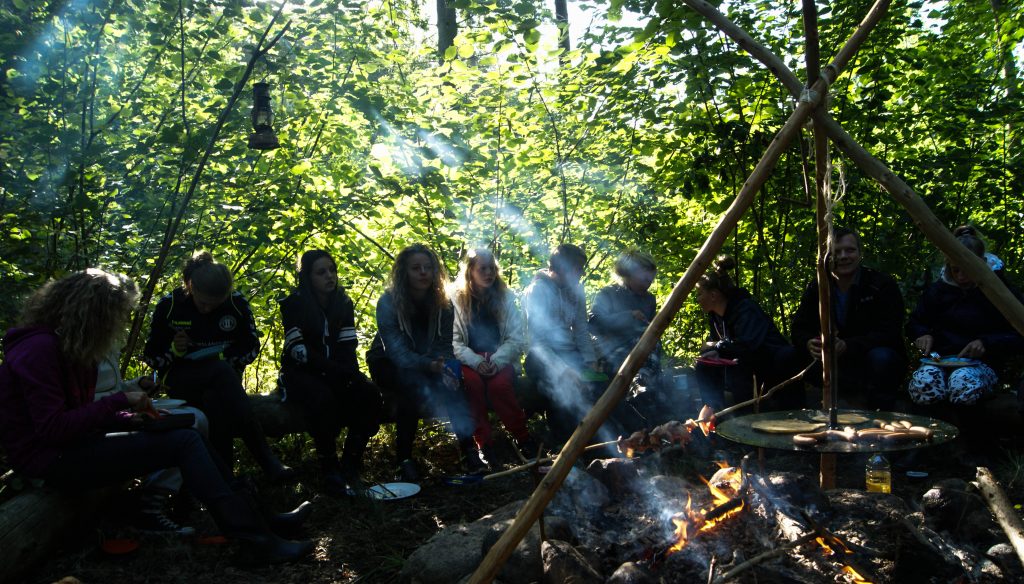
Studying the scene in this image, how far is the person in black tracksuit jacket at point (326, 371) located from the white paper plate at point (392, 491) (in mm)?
238

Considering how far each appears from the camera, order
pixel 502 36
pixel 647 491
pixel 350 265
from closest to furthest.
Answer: pixel 647 491, pixel 502 36, pixel 350 265

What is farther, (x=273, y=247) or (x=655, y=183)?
(x=655, y=183)

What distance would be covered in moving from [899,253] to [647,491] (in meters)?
3.98

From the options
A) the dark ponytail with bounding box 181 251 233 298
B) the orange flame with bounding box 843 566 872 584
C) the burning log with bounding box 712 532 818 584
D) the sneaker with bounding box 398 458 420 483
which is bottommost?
the sneaker with bounding box 398 458 420 483

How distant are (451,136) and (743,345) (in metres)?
2.97

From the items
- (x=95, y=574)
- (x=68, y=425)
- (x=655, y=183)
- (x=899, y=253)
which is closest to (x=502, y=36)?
(x=655, y=183)

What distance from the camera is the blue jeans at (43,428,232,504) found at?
3.66 m

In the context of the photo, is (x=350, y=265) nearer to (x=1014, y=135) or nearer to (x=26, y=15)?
(x=26, y=15)

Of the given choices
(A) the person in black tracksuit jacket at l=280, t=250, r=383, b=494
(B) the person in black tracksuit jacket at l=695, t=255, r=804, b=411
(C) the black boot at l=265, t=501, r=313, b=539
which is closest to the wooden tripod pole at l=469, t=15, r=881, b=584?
(C) the black boot at l=265, t=501, r=313, b=539

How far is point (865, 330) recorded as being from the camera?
555cm

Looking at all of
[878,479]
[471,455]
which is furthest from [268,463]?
[878,479]

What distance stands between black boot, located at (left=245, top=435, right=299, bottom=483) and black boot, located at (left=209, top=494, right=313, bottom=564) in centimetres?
101

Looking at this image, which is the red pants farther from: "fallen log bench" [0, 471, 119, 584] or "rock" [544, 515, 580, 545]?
"fallen log bench" [0, 471, 119, 584]

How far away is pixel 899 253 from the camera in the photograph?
21.3ft
